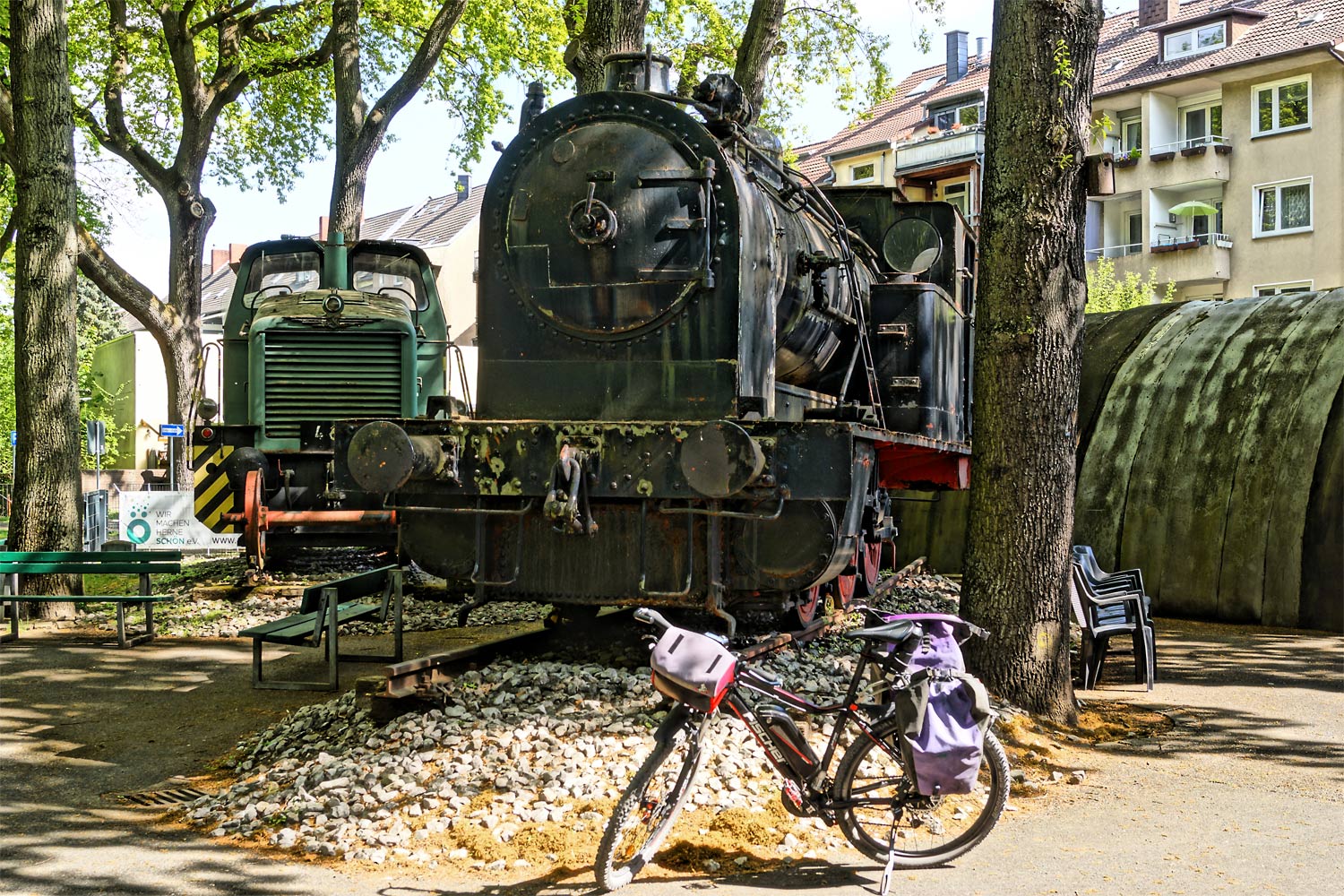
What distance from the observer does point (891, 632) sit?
438 cm

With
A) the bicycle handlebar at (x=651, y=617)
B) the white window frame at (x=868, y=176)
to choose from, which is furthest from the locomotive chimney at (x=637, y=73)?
the white window frame at (x=868, y=176)

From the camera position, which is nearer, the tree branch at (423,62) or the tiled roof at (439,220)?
the tree branch at (423,62)

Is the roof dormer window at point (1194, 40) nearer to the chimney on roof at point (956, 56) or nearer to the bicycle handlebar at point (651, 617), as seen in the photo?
the chimney on roof at point (956, 56)

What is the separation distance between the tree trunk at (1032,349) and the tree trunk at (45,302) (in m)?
7.81

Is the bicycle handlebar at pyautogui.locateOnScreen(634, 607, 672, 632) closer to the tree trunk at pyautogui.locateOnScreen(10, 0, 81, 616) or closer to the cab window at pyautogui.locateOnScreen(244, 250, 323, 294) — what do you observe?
the tree trunk at pyautogui.locateOnScreen(10, 0, 81, 616)

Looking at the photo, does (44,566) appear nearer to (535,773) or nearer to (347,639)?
(347,639)

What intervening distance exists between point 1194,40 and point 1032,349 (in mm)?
28127

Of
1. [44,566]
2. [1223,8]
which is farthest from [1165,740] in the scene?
[1223,8]

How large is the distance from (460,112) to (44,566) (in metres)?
15.4

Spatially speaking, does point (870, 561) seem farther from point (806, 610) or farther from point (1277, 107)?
point (1277, 107)

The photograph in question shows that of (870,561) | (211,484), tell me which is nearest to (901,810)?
(870,561)

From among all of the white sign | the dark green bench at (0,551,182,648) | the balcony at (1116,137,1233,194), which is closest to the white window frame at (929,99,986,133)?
the balcony at (1116,137,1233,194)

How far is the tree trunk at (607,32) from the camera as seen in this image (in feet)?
33.6

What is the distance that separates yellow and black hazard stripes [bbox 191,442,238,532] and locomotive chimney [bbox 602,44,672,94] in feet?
18.6
